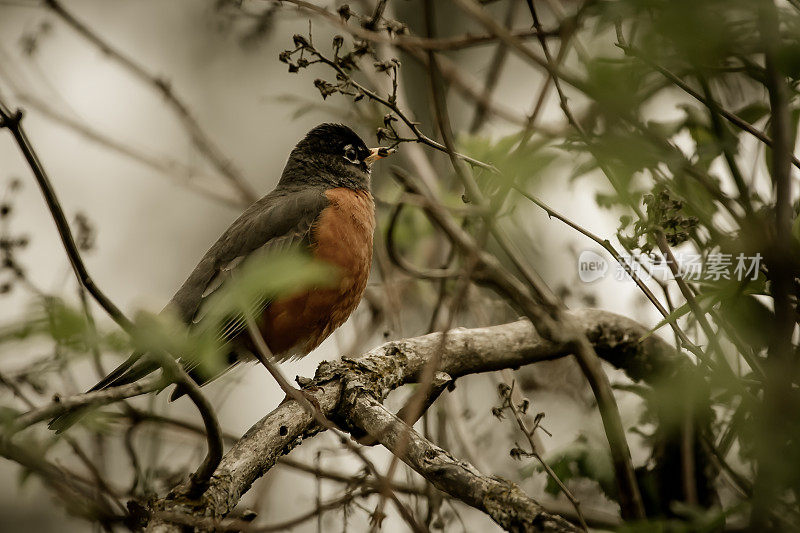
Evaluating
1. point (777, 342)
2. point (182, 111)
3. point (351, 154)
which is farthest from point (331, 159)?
point (777, 342)

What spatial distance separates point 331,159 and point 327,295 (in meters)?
1.20

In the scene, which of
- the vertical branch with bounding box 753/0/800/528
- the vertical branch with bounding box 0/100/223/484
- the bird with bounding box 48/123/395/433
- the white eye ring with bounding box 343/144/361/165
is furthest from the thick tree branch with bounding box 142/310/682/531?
the white eye ring with bounding box 343/144/361/165

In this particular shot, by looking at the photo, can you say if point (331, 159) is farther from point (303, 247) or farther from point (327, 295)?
point (327, 295)

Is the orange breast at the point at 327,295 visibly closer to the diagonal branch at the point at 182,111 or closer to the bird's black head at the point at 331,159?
the bird's black head at the point at 331,159

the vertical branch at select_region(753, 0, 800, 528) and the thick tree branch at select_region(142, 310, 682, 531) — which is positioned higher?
the thick tree branch at select_region(142, 310, 682, 531)

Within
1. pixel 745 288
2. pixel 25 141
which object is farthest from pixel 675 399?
pixel 25 141

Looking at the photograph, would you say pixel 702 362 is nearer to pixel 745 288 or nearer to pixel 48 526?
pixel 745 288

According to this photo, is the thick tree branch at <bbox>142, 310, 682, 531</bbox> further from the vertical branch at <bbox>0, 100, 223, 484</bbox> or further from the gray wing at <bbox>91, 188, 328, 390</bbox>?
the gray wing at <bbox>91, 188, 328, 390</bbox>

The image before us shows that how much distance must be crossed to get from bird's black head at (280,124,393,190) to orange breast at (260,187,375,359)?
0.52 meters

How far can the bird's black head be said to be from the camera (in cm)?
417

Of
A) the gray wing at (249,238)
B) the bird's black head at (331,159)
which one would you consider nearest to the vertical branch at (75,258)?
the gray wing at (249,238)

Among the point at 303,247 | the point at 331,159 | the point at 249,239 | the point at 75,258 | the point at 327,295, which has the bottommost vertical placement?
the point at 75,258

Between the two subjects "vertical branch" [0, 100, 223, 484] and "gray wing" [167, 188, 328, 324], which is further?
"gray wing" [167, 188, 328, 324]

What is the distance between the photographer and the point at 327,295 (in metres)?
3.31
